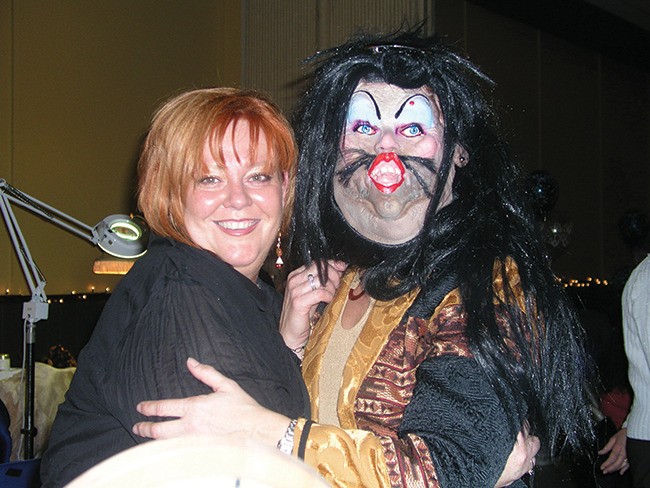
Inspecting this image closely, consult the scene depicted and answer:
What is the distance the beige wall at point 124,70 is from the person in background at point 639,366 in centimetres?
243

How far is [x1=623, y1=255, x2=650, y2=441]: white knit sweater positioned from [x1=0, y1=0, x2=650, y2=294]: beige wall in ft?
7.91

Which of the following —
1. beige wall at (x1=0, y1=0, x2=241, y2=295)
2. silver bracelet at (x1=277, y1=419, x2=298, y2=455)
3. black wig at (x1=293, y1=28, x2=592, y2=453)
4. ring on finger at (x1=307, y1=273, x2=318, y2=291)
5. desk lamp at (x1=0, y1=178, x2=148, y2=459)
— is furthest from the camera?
beige wall at (x1=0, y1=0, x2=241, y2=295)

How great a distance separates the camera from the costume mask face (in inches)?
55.2

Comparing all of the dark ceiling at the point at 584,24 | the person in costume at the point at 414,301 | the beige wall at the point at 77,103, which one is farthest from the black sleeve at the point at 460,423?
the dark ceiling at the point at 584,24

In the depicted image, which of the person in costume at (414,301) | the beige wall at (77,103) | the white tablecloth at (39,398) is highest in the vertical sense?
the beige wall at (77,103)

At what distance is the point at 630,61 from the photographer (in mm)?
Answer: 9070

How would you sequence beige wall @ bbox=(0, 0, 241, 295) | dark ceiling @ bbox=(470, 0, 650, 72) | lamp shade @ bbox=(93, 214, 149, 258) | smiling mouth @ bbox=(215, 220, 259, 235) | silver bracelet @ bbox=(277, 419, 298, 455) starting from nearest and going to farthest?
1. silver bracelet @ bbox=(277, 419, 298, 455)
2. smiling mouth @ bbox=(215, 220, 259, 235)
3. lamp shade @ bbox=(93, 214, 149, 258)
4. beige wall @ bbox=(0, 0, 241, 295)
5. dark ceiling @ bbox=(470, 0, 650, 72)

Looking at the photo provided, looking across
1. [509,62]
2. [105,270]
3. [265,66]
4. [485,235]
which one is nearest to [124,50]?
[265,66]

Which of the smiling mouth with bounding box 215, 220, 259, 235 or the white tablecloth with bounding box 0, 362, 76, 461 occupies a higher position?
the smiling mouth with bounding box 215, 220, 259, 235

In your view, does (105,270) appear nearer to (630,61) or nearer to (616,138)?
(616,138)

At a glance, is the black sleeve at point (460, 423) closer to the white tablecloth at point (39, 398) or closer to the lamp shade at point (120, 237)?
the lamp shade at point (120, 237)

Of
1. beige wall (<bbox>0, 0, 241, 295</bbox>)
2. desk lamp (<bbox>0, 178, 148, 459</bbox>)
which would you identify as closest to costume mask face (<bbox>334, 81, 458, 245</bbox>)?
desk lamp (<bbox>0, 178, 148, 459</bbox>)

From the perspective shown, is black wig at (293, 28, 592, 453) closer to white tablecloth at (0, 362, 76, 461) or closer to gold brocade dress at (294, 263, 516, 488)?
gold brocade dress at (294, 263, 516, 488)

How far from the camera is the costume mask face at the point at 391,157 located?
4.60 feet
